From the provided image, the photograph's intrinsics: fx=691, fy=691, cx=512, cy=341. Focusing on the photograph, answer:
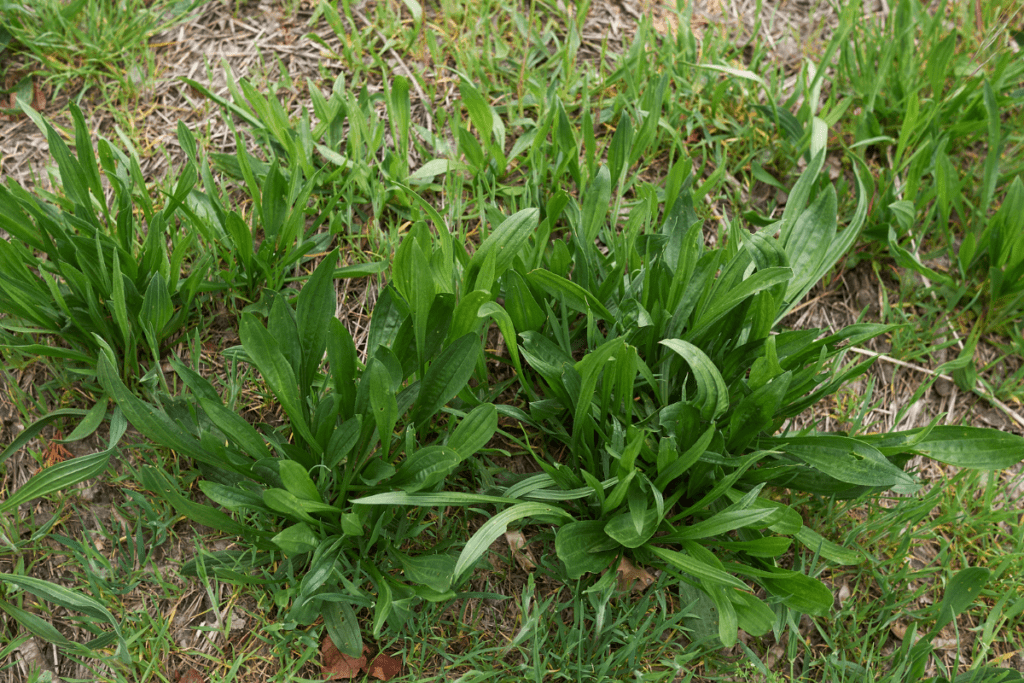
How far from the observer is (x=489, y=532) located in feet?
4.88

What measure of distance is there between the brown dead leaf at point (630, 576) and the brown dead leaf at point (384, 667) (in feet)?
1.87

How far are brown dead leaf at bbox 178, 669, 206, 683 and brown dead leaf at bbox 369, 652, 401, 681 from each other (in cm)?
40

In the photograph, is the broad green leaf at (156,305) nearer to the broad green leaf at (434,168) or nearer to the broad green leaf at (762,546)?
the broad green leaf at (434,168)

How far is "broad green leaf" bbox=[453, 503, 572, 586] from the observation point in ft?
4.82

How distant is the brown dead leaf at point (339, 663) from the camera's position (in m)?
1.62

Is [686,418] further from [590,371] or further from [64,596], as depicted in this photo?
[64,596]

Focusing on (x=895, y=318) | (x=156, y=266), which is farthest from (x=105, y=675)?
(x=895, y=318)

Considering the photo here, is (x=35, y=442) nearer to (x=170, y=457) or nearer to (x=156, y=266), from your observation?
(x=170, y=457)

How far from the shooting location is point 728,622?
4.97 feet

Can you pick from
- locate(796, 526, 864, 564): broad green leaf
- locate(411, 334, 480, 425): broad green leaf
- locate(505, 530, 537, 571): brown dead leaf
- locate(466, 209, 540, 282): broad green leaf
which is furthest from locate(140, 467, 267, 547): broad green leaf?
locate(796, 526, 864, 564): broad green leaf

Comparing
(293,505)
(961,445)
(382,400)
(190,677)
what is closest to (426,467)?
(382,400)

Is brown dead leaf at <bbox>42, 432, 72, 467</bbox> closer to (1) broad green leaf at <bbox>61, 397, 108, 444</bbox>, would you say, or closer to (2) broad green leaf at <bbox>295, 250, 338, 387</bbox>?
(1) broad green leaf at <bbox>61, 397, 108, 444</bbox>

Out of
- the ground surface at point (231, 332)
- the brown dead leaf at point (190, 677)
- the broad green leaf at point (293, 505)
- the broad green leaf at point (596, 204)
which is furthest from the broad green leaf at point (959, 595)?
the brown dead leaf at point (190, 677)

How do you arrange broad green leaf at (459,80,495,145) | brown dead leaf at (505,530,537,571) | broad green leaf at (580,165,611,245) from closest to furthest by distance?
brown dead leaf at (505,530,537,571) → broad green leaf at (580,165,611,245) → broad green leaf at (459,80,495,145)
